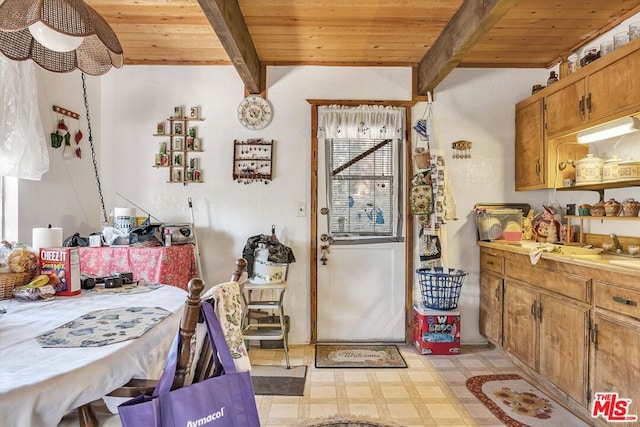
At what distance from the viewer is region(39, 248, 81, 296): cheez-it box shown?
66.6 inches

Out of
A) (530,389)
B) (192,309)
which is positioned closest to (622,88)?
(530,389)

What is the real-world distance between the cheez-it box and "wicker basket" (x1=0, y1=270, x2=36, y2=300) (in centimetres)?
7

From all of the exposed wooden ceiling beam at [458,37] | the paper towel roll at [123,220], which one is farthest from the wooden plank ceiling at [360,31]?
the paper towel roll at [123,220]

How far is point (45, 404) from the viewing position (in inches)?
34.1

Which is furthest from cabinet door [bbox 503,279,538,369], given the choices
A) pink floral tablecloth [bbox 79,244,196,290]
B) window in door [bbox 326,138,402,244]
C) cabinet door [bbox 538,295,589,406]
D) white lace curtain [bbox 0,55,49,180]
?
white lace curtain [bbox 0,55,49,180]

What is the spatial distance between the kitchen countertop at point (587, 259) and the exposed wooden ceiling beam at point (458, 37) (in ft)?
4.54

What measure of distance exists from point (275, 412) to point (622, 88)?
2.78 metres

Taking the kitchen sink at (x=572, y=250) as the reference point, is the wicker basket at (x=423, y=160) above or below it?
above

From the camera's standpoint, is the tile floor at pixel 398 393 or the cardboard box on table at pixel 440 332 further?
the cardboard box on table at pixel 440 332

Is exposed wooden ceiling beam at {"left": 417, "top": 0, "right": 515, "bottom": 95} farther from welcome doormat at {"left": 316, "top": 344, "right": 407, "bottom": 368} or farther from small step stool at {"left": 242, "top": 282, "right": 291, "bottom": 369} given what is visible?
welcome doormat at {"left": 316, "top": 344, "right": 407, "bottom": 368}

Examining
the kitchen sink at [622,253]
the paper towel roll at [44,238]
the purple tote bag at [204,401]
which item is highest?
the paper towel roll at [44,238]

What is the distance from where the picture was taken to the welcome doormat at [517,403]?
7.43 feet

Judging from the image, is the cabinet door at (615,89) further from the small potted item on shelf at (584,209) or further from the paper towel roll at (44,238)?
the paper towel roll at (44,238)

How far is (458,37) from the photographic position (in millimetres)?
2539
